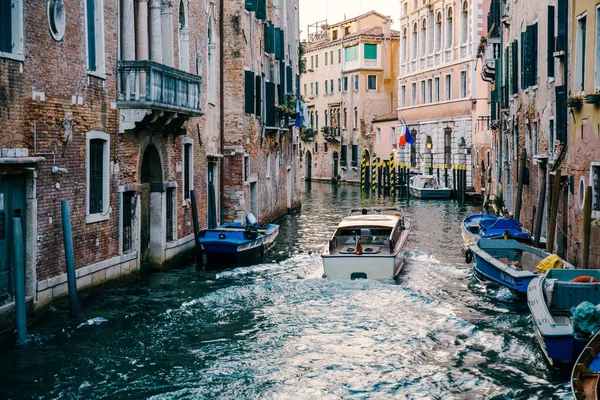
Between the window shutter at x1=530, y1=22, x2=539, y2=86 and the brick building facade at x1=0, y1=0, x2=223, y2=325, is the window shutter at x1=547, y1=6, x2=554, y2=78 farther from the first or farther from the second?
the brick building facade at x1=0, y1=0, x2=223, y2=325

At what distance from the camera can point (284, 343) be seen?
35.5 feet

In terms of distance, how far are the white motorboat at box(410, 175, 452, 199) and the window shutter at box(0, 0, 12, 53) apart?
29289mm

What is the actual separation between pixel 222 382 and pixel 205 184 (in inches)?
425

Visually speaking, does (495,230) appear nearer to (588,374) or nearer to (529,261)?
(529,261)

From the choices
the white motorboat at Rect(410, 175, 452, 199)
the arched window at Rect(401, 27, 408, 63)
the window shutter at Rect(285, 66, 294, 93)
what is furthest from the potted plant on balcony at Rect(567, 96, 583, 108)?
the arched window at Rect(401, 27, 408, 63)

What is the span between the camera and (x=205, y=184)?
64.3ft

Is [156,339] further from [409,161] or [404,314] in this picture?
Result: [409,161]

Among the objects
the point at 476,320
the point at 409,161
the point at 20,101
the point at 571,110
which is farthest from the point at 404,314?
the point at 409,161

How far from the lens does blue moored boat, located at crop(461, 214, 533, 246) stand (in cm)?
1731

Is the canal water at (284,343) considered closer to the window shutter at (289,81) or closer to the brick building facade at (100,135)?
the brick building facade at (100,135)

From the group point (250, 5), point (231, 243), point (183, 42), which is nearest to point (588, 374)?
point (231, 243)

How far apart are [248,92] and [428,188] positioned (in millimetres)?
18723

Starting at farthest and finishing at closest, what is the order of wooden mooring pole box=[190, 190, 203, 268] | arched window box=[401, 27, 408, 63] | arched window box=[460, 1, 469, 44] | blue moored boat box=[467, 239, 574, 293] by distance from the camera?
arched window box=[401, 27, 408, 63] < arched window box=[460, 1, 469, 44] < wooden mooring pole box=[190, 190, 203, 268] < blue moored boat box=[467, 239, 574, 293]

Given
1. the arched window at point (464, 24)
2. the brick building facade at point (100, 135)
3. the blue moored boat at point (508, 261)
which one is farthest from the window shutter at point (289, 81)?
the blue moored boat at point (508, 261)
